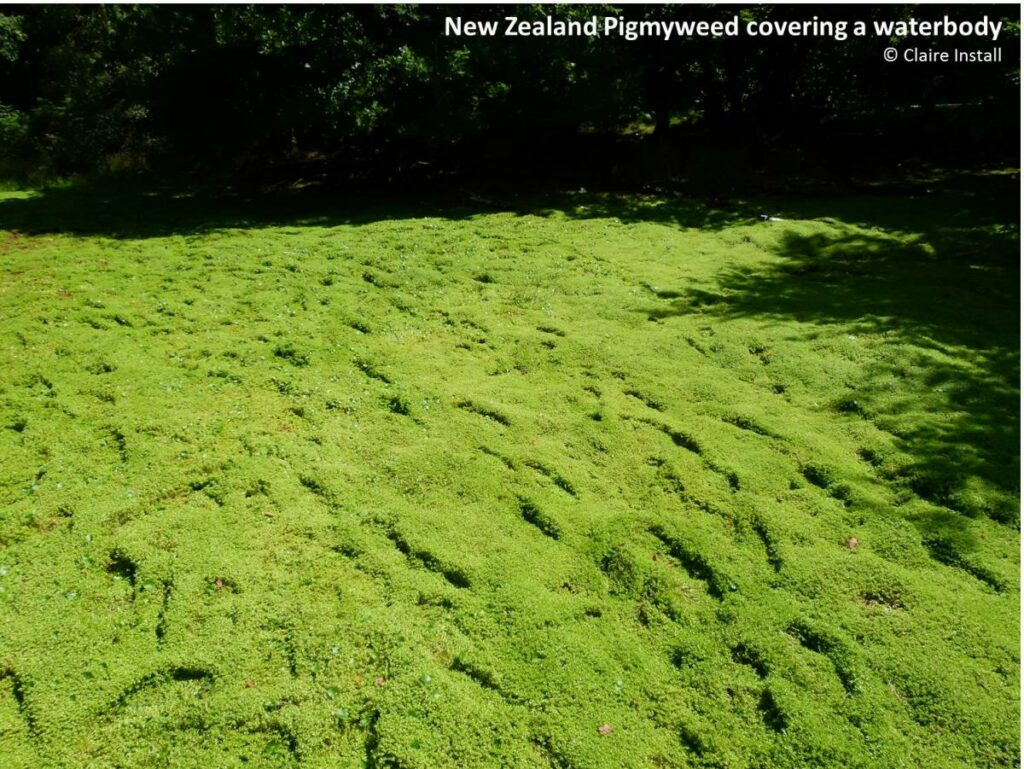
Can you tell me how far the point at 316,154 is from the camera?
22469 mm

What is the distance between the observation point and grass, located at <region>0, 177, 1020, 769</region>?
4668mm

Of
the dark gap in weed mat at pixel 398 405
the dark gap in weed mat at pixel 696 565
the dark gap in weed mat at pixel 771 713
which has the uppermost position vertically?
the dark gap in weed mat at pixel 398 405

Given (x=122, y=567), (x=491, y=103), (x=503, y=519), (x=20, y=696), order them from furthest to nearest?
(x=491, y=103)
(x=503, y=519)
(x=122, y=567)
(x=20, y=696)

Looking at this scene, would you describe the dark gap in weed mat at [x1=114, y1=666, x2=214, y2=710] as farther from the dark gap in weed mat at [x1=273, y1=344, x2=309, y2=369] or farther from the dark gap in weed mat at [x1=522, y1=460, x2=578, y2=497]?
the dark gap in weed mat at [x1=273, y1=344, x2=309, y2=369]

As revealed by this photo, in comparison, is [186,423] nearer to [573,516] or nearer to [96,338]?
[96,338]

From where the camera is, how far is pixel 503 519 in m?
6.57

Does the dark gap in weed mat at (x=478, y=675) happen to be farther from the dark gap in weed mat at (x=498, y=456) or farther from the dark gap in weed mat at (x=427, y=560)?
the dark gap in weed mat at (x=498, y=456)

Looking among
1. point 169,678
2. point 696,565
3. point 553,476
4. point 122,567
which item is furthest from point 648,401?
point 122,567

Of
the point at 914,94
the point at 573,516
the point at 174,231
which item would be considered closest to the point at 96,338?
the point at 174,231

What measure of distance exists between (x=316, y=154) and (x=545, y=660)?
71.0ft

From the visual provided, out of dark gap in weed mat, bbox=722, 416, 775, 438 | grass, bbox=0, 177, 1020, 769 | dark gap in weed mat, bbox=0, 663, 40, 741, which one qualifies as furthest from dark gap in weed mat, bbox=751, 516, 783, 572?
dark gap in weed mat, bbox=0, 663, 40, 741

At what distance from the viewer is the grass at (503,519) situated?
4.67 metres

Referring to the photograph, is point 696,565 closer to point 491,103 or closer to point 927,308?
point 927,308

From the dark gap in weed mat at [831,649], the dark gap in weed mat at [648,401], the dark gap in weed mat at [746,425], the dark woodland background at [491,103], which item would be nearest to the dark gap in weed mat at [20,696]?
the dark gap in weed mat at [831,649]
